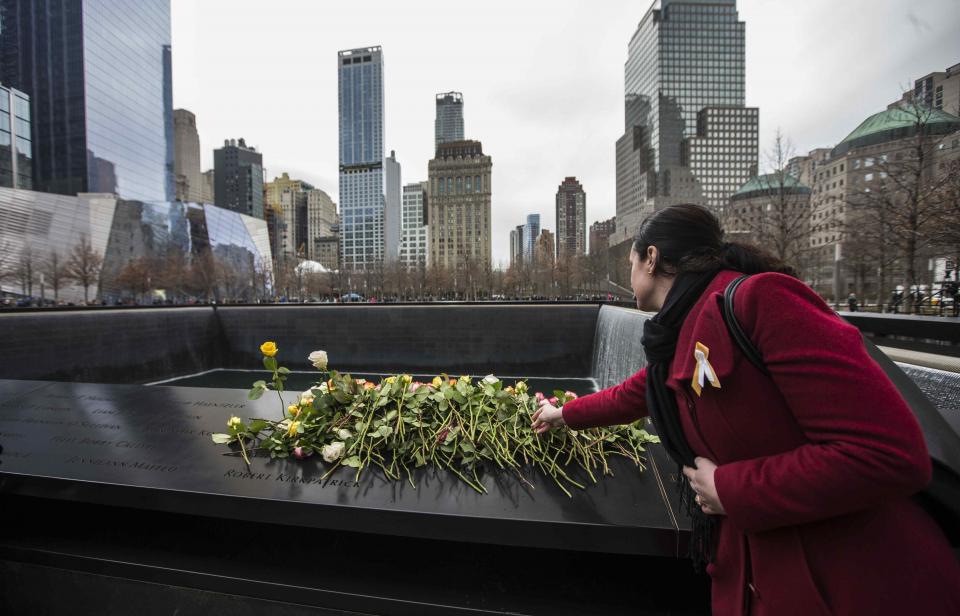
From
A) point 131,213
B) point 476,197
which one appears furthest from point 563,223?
point 131,213

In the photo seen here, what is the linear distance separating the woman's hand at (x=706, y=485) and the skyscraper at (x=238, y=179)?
17614 cm

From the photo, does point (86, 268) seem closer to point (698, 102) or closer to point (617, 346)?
point (617, 346)

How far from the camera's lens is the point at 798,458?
0.88 meters

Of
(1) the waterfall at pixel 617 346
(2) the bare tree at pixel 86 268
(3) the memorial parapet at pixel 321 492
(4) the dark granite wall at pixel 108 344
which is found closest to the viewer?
(3) the memorial parapet at pixel 321 492

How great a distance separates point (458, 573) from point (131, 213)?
79340 millimetres

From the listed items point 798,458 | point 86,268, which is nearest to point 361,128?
point 86,268

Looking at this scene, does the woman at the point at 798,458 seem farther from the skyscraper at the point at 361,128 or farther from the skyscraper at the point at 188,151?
the skyscraper at the point at 188,151

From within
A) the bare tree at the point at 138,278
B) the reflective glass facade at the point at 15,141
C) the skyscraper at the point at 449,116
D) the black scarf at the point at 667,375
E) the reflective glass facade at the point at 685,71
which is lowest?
the black scarf at the point at 667,375

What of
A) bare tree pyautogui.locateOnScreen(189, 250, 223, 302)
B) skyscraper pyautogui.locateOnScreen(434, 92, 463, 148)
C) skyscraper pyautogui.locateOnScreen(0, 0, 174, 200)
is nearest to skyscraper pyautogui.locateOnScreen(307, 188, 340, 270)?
skyscraper pyautogui.locateOnScreen(434, 92, 463, 148)

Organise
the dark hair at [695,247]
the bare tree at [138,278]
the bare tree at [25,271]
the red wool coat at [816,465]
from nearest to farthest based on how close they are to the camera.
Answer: the red wool coat at [816,465] → the dark hair at [695,247] → the bare tree at [25,271] → the bare tree at [138,278]

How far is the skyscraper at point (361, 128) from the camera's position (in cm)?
16612

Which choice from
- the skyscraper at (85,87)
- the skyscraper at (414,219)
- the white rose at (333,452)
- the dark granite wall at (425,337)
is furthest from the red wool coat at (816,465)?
the skyscraper at (414,219)

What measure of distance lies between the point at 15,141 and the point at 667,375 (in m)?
82.6

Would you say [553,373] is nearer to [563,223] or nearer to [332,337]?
[332,337]
